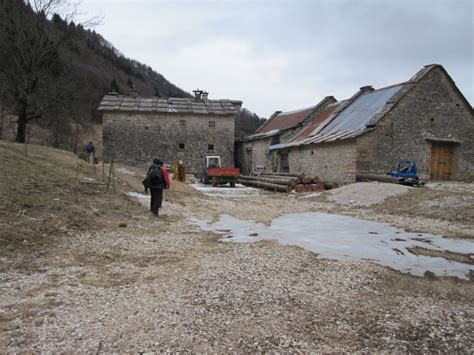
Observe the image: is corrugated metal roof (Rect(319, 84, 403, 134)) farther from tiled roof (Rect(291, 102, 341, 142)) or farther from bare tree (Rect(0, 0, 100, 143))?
bare tree (Rect(0, 0, 100, 143))

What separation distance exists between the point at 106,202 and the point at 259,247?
17.2 feet

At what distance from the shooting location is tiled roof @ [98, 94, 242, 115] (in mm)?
30766

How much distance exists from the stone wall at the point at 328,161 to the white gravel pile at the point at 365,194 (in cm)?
332

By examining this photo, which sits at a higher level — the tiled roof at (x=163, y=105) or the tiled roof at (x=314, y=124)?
the tiled roof at (x=163, y=105)

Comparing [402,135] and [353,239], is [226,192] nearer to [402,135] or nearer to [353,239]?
[402,135]

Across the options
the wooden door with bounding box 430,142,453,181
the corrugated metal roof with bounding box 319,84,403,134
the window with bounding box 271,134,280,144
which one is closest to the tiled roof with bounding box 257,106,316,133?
the window with bounding box 271,134,280,144

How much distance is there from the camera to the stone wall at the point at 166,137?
1198 inches

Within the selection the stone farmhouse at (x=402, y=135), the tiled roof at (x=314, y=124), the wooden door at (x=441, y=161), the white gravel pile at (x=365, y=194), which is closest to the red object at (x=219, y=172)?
the stone farmhouse at (x=402, y=135)

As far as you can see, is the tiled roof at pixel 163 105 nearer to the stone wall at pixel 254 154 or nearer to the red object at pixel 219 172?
the stone wall at pixel 254 154

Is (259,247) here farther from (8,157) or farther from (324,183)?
(324,183)

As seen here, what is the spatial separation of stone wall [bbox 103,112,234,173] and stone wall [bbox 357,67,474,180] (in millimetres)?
16303

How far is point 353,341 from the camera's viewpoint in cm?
320

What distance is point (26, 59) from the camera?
22312 millimetres

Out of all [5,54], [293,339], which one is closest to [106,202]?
[293,339]
